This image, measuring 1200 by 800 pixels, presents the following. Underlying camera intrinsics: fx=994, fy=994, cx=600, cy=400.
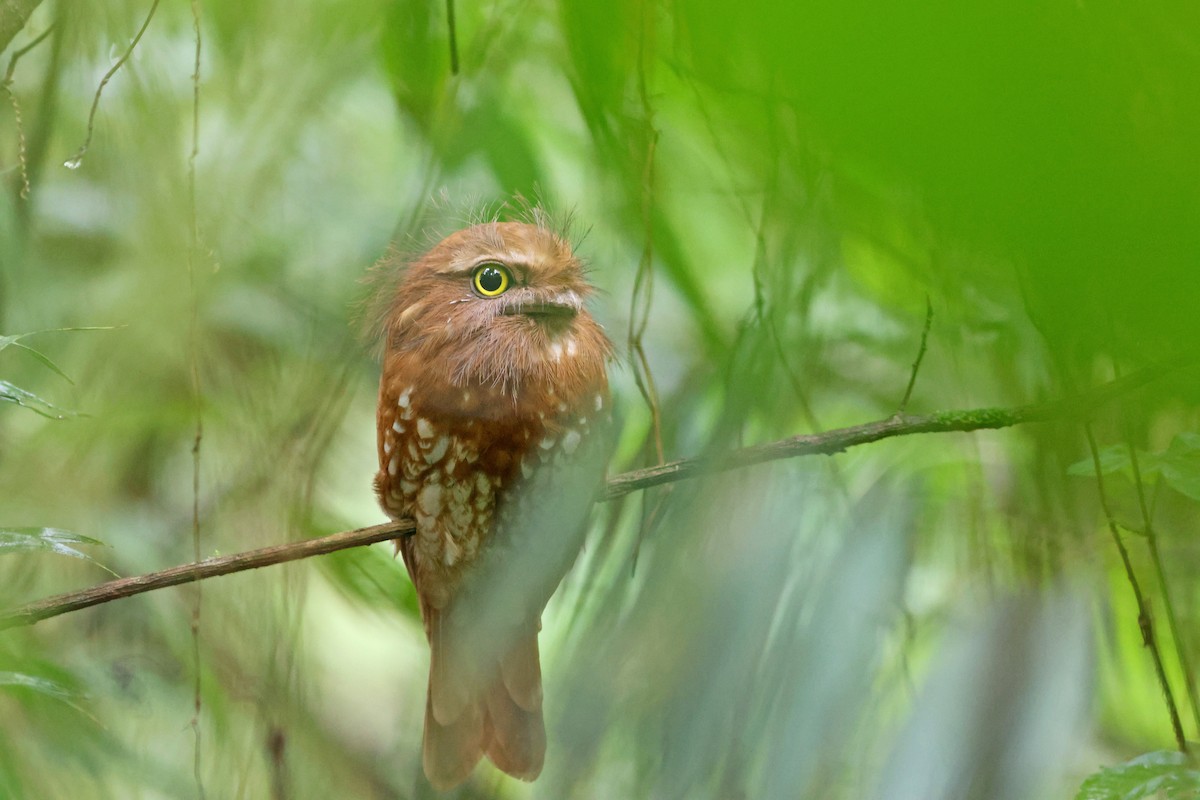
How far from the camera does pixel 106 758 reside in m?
2.17

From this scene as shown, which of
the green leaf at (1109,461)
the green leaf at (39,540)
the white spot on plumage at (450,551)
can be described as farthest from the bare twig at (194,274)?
the green leaf at (1109,461)

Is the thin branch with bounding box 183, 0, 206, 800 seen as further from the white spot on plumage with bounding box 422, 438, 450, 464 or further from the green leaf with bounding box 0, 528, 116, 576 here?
the white spot on plumage with bounding box 422, 438, 450, 464

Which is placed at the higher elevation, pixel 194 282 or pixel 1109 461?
pixel 194 282

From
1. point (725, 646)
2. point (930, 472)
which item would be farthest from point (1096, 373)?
point (930, 472)

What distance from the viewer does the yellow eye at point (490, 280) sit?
1.80 m

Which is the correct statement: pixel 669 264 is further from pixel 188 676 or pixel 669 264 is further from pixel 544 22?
pixel 188 676

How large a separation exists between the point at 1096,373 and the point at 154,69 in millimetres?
1917

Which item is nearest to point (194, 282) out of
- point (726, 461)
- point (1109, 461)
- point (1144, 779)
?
point (726, 461)

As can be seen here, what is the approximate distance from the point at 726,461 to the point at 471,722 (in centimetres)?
119

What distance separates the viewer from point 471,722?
186cm

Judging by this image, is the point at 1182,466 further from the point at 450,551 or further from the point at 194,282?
the point at 194,282

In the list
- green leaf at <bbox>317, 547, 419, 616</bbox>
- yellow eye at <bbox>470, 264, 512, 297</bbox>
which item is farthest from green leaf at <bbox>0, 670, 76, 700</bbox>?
green leaf at <bbox>317, 547, 419, 616</bbox>

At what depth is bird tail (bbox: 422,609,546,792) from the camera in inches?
70.6

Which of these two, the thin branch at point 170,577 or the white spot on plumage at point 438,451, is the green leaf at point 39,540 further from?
the white spot on plumage at point 438,451
